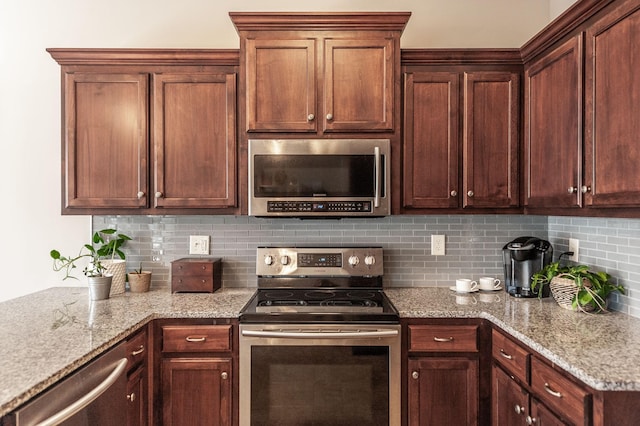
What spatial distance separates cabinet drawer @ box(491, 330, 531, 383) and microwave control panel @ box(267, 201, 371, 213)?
0.87 m

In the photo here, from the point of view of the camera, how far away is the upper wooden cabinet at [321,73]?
2.16 meters

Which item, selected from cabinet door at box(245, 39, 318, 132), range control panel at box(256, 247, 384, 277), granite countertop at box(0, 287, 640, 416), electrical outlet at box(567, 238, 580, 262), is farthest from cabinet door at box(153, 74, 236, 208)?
electrical outlet at box(567, 238, 580, 262)

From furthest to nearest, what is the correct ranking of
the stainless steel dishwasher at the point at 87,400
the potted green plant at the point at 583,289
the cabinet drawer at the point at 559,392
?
the potted green plant at the point at 583,289
the cabinet drawer at the point at 559,392
the stainless steel dishwasher at the point at 87,400

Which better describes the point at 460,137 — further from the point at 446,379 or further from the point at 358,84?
the point at 446,379

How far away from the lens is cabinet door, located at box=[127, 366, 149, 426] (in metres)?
1.76

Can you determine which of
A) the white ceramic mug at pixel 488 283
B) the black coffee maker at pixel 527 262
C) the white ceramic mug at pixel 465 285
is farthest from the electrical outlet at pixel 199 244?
the black coffee maker at pixel 527 262

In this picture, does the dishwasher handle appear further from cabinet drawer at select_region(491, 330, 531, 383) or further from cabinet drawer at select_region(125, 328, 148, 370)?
cabinet drawer at select_region(491, 330, 531, 383)

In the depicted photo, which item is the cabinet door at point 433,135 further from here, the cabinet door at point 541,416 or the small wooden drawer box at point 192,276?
the small wooden drawer box at point 192,276

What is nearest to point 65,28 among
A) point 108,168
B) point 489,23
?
point 108,168

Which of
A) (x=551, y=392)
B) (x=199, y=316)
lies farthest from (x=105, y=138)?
(x=551, y=392)

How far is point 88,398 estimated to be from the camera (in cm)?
130

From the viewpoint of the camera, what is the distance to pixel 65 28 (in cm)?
257

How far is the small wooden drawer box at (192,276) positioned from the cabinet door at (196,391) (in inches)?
18.6

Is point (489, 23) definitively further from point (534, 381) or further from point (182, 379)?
point (182, 379)
